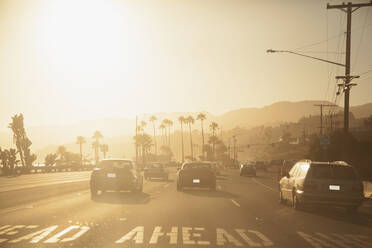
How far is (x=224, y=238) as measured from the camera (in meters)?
10.7

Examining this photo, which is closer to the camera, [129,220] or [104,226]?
[104,226]

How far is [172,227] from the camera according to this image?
41.0ft

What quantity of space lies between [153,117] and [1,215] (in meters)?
154

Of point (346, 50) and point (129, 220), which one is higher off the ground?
point (346, 50)

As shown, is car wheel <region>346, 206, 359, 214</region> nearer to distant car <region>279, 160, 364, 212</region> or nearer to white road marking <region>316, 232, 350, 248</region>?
distant car <region>279, 160, 364, 212</region>

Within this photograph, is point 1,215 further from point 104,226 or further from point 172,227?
point 172,227

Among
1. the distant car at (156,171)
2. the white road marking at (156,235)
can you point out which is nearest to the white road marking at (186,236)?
the white road marking at (156,235)

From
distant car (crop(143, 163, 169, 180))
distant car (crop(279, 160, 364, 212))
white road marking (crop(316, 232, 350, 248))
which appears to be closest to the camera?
white road marking (crop(316, 232, 350, 248))

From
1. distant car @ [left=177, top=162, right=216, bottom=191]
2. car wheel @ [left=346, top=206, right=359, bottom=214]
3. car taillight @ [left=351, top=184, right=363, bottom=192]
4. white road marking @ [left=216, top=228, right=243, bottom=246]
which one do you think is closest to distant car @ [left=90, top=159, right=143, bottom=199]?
distant car @ [left=177, top=162, right=216, bottom=191]

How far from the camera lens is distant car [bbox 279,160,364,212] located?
54.4 ft

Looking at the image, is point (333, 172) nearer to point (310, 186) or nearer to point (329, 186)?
point (329, 186)

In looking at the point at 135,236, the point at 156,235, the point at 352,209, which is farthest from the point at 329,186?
the point at 135,236

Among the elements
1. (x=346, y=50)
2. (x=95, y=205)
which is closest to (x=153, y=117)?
(x=346, y=50)

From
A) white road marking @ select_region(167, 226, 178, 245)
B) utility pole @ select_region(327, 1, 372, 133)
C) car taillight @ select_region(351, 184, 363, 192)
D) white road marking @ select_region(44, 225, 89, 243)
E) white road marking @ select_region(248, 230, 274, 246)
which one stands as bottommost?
white road marking @ select_region(248, 230, 274, 246)
